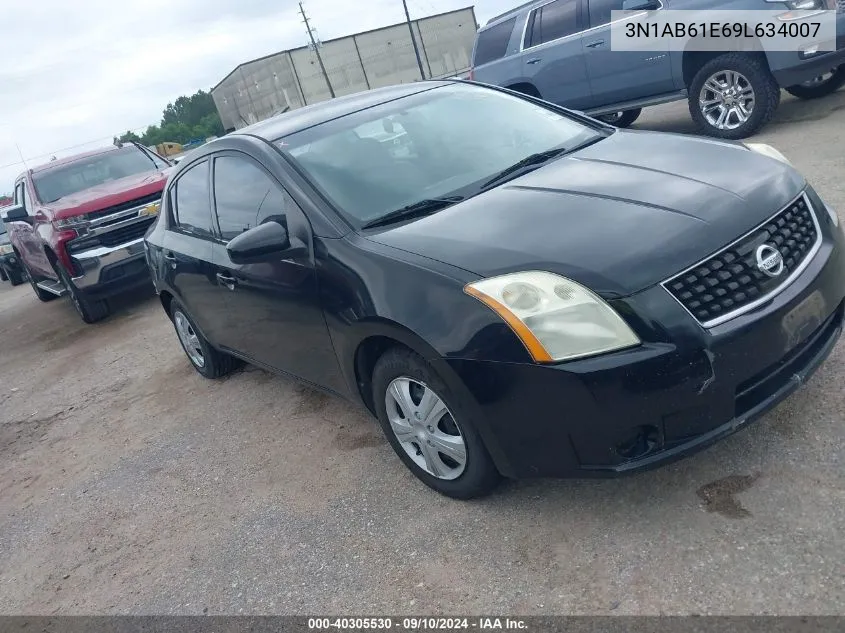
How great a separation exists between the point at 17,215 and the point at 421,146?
7.32m


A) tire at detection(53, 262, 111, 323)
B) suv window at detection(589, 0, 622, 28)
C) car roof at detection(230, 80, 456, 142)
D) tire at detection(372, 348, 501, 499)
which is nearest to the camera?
tire at detection(372, 348, 501, 499)

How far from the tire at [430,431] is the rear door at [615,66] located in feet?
22.1

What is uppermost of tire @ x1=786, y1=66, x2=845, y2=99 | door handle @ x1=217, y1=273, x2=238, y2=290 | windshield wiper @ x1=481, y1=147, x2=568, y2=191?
windshield wiper @ x1=481, y1=147, x2=568, y2=191

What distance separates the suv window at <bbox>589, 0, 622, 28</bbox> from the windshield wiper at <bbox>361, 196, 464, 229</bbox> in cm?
656

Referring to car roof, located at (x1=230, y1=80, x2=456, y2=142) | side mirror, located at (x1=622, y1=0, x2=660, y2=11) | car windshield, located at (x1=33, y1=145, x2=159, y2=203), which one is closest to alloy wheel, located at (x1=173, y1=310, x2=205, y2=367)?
car roof, located at (x1=230, y1=80, x2=456, y2=142)

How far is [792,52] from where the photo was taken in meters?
7.51

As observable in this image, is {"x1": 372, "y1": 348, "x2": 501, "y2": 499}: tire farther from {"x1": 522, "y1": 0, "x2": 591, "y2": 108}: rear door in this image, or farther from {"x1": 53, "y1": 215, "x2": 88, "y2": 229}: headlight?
{"x1": 522, "y1": 0, "x2": 591, "y2": 108}: rear door

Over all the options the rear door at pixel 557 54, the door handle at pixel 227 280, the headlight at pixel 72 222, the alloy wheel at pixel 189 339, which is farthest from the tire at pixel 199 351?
the rear door at pixel 557 54

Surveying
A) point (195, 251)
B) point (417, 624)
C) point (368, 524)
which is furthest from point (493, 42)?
point (417, 624)

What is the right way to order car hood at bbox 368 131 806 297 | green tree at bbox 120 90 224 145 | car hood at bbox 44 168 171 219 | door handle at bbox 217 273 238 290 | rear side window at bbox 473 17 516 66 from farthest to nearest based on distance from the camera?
green tree at bbox 120 90 224 145 → rear side window at bbox 473 17 516 66 → car hood at bbox 44 168 171 219 → door handle at bbox 217 273 238 290 → car hood at bbox 368 131 806 297

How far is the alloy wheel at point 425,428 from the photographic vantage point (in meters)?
2.98

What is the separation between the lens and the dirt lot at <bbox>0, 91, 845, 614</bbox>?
2496 mm

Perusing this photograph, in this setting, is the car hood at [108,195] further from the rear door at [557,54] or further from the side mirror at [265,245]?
the side mirror at [265,245]

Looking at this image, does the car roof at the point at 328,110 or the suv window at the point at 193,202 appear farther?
the suv window at the point at 193,202
